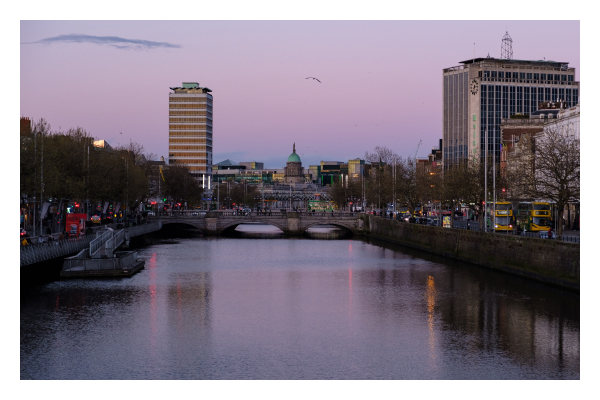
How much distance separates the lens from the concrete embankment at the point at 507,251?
160 feet

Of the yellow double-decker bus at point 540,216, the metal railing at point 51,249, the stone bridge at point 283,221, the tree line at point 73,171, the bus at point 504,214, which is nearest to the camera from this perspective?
the metal railing at point 51,249

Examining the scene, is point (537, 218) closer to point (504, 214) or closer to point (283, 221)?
point (504, 214)

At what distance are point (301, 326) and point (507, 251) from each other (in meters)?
25.6

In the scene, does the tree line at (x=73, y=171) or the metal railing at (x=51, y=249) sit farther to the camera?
the tree line at (x=73, y=171)

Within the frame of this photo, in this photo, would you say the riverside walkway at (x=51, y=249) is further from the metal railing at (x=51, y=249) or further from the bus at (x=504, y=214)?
the bus at (x=504, y=214)

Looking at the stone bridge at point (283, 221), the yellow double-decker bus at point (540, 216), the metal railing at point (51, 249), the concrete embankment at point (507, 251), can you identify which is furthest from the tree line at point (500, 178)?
the metal railing at point (51, 249)

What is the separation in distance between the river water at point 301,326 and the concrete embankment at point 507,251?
1.26 meters

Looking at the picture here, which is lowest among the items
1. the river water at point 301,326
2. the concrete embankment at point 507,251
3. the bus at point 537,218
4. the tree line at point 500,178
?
the river water at point 301,326

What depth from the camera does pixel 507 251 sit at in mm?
60250

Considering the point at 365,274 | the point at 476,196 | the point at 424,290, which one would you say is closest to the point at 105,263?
the point at 365,274

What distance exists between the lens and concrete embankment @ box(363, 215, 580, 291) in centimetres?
4866

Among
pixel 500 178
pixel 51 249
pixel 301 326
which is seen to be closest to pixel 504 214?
pixel 500 178
